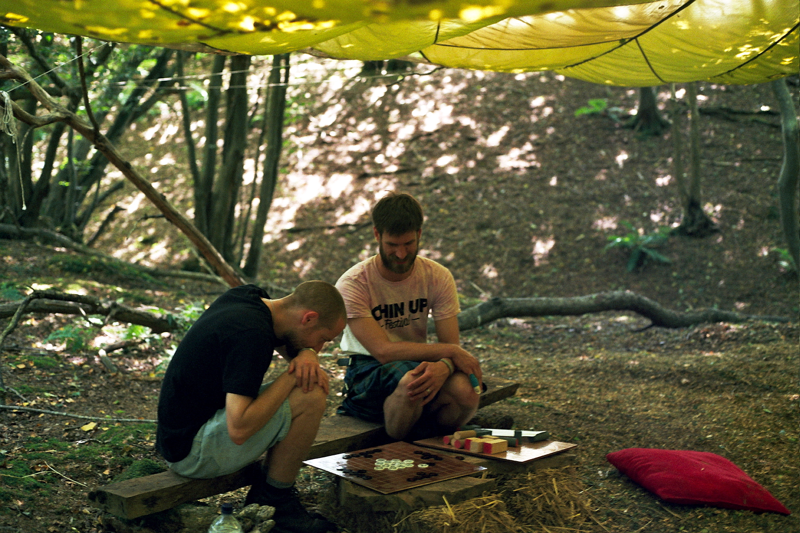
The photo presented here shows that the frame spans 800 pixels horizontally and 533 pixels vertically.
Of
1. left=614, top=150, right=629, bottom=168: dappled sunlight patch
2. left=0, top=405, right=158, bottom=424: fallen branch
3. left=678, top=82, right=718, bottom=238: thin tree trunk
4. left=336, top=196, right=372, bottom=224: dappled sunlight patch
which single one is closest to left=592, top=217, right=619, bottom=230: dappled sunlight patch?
left=678, top=82, right=718, bottom=238: thin tree trunk

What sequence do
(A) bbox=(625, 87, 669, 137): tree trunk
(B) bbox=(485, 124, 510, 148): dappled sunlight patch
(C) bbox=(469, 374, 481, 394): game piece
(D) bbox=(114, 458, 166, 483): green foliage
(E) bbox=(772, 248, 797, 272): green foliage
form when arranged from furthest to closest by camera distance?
(B) bbox=(485, 124, 510, 148): dappled sunlight patch
(A) bbox=(625, 87, 669, 137): tree trunk
(E) bbox=(772, 248, 797, 272): green foliage
(C) bbox=(469, 374, 481, 394): game piece
(D) bbox=(114, 458, 166, 483): green foliage

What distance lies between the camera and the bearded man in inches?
131

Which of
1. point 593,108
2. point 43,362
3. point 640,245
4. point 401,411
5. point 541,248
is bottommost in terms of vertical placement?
point 43,362

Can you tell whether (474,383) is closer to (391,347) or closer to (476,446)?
(476,446)

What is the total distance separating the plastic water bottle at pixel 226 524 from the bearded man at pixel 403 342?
1.07m

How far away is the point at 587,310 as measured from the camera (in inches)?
273

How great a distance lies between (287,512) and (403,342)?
107 centimetres

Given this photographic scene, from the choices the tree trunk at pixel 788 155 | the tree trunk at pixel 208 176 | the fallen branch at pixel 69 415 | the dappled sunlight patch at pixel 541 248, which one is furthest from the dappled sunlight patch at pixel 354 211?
the fallen branch at pixel 69 415

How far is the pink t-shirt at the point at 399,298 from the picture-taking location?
3.49 meters

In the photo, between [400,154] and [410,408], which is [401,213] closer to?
[410,408]

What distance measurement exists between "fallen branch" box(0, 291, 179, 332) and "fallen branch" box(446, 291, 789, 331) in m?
2.91

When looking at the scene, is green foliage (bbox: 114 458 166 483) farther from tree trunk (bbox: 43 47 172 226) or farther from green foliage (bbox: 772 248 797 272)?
green foliage (bbox: 772 248 797 272)

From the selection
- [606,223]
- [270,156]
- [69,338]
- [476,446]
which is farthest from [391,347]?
[606,223]

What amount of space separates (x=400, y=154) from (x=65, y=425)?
29.0ft
